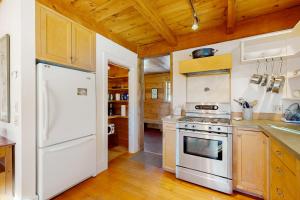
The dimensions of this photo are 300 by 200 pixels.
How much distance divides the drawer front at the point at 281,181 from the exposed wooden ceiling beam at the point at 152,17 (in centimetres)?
229

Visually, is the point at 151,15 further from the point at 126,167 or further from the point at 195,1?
the point at 126,167

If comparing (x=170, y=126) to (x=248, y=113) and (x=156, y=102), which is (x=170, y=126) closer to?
(x=248, y=113)

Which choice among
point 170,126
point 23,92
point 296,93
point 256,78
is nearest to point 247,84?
point 256,78

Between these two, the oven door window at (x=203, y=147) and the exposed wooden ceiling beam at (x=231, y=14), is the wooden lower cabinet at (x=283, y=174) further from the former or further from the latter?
the exposed wooden ceiling beam at (x=231, y=14)

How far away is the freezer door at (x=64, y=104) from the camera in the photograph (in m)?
1.67

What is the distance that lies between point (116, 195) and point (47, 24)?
2.36m

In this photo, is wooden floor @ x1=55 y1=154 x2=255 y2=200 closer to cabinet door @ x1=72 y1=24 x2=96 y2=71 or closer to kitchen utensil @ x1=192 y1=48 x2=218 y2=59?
cabinet door @ x1=72 y1=24 x2=96 y2=71

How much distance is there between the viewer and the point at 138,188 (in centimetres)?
207

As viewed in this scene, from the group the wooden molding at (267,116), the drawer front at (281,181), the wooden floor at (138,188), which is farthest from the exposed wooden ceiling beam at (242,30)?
the wooden floor at (138,188)

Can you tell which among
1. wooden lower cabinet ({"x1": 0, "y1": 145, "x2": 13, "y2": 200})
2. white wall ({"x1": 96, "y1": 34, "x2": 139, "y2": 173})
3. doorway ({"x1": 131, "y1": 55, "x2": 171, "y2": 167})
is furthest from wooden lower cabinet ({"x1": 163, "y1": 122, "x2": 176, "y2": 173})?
→ doorway ({"x1": 131, "y1": 55, "x2": 171, "y2": 167})

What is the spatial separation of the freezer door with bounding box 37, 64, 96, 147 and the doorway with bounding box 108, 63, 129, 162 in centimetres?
147

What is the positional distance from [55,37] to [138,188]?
234 cm

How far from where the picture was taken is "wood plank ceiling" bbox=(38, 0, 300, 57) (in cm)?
203

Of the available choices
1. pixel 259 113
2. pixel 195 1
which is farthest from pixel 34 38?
pixel 259 113
